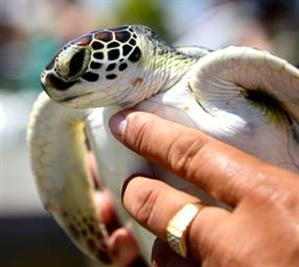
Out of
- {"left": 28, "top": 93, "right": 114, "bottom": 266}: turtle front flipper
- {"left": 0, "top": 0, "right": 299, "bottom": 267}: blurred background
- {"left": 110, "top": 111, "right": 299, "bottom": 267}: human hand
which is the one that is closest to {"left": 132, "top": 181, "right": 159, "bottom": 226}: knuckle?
{"left": 110, "top": 111, "right": 299, "bottom": 267}: human hand

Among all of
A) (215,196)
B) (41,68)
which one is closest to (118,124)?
(215,196)

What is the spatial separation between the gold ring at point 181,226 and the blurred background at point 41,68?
1.29 meters

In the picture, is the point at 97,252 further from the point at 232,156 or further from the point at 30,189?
the point at 30,189

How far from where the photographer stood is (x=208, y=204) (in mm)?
853

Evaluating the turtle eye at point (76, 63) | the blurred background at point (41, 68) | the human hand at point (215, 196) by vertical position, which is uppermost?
the turtle eye at point (76, 63)

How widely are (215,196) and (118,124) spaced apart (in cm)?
14

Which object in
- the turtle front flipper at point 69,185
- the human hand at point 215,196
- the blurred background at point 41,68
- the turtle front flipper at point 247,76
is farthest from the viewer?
the blurred background at point 41,68

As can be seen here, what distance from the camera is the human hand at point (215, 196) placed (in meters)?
0.78

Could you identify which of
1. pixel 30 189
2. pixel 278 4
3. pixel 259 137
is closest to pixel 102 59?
pixel 259 137

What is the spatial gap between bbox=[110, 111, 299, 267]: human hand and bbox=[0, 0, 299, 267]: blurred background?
1238mm

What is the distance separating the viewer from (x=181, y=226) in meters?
0.84

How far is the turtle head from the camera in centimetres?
91

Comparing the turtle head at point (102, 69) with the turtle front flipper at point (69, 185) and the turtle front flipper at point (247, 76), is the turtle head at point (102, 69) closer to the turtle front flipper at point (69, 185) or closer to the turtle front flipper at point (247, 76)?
the turtle front flipper at point (247, 76)

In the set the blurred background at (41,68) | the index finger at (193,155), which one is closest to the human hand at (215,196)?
the index finger at (193,155)
